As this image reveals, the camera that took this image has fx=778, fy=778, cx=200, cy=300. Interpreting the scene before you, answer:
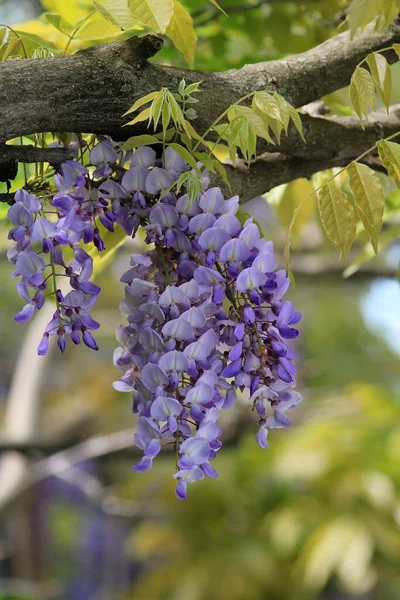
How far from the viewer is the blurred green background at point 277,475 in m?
2.63

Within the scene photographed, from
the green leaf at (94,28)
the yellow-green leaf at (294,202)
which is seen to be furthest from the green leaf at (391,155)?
the yellow-green leaf at (294,202)

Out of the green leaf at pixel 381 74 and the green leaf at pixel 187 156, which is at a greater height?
the green leaf at pixel 381 74

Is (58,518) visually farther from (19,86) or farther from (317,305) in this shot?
(19,86)

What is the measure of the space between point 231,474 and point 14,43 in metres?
3.20

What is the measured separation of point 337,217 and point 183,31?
6.7 inches

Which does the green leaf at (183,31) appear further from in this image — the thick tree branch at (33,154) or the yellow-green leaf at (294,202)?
the yellow-green leaf at (294,202)

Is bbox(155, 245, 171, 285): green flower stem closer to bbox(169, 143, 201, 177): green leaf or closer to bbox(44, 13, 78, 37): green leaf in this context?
bbox(169, 143, 201, 177): green leaf

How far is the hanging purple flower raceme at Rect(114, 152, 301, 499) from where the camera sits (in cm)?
43

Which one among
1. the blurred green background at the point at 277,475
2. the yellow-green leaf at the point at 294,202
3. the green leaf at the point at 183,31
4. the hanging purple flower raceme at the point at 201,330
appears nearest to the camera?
the hanging purple flower raceme at the point at 201,330

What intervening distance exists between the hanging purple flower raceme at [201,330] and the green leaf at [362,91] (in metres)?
0.12

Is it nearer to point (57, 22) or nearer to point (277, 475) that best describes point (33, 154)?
point (57, 22)

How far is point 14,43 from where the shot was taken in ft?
1.82

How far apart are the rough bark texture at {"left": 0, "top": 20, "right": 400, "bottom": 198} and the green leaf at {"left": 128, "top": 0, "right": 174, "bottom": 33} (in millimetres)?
21

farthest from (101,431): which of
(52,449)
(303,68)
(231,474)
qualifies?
(303,68)
